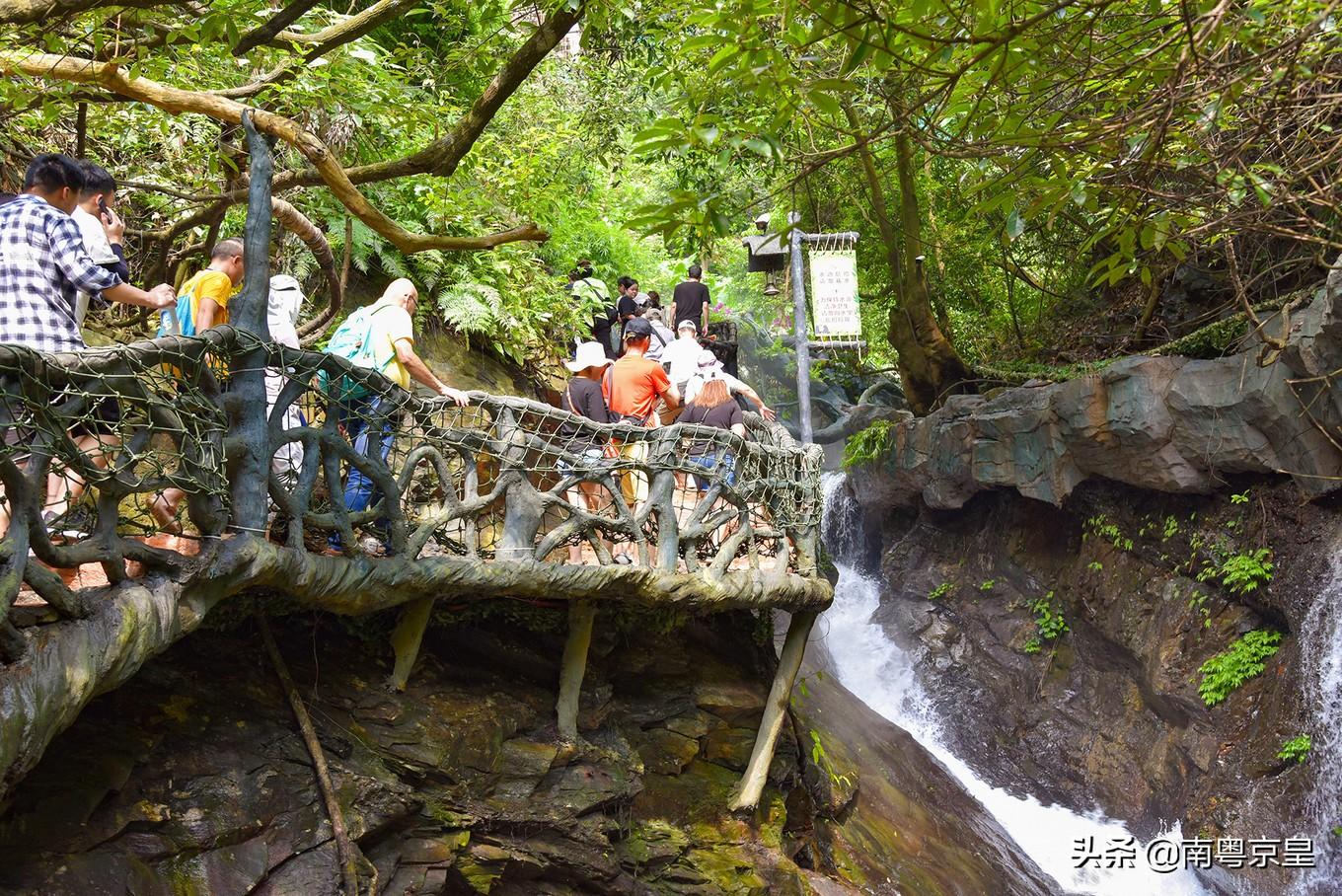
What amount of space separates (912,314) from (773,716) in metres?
7.66

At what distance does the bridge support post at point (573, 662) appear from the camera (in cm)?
689

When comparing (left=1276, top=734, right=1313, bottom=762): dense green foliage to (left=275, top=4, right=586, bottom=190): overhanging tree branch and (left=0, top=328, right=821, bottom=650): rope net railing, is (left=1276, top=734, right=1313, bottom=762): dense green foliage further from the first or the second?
(left=275, top=4, right=586, bottom=190): overhanging tree branch

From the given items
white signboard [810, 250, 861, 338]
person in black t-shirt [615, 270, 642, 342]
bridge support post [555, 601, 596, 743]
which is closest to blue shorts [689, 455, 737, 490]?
bridge support post [555, 601, 596, 743]

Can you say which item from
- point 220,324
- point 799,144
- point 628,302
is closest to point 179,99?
point 220,324

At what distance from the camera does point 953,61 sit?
Result: 4.00m

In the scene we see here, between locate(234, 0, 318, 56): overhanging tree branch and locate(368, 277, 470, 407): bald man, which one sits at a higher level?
locate(234, 0, 318, 56): overhanging tree branch

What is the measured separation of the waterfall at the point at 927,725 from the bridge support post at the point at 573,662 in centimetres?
621

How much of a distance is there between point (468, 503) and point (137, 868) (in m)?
2.36

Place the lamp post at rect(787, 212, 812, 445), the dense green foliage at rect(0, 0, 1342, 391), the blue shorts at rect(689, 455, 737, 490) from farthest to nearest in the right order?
the lamp post at rect(787, 212, 812, 445)
the blue shorts at rect(689, 455, 737, 490)
the dense green foliage at rect(0, 0, 1342, 391)

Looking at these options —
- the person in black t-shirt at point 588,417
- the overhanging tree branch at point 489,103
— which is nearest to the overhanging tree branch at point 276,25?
the overhanging tree branch at point 489,103

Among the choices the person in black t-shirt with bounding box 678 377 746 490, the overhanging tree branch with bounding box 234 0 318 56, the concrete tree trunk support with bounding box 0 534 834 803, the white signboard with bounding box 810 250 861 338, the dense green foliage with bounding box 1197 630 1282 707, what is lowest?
the dense green foliage with bounding box 1197 630 1282 707

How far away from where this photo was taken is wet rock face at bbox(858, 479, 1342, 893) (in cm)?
1002

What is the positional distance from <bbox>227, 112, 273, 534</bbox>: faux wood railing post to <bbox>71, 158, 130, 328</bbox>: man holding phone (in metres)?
0.63

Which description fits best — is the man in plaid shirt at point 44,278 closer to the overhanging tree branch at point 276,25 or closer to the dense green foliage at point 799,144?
the dense green foliage at point 799,144
